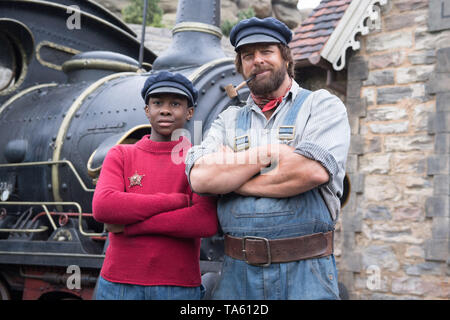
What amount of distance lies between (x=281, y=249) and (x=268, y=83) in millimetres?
698

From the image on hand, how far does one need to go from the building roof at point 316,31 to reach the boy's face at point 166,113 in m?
3.74

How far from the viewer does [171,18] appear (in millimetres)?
24141

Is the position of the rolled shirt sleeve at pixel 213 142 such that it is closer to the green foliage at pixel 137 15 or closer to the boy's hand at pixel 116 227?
the boy's hand at pixel 116 227

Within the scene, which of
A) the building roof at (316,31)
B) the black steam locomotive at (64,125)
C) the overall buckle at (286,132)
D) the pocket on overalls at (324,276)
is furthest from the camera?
the building roof at (316,31)

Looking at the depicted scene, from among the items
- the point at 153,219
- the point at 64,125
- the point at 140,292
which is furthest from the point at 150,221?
the point at 64,125

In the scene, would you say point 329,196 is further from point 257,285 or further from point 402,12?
point 402,12

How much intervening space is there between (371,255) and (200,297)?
3666 mm

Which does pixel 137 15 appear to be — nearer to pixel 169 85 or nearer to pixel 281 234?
pixel 169 85

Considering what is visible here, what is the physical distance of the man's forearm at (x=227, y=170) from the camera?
2084 mm

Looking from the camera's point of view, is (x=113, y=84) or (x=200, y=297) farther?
(x=113, y=84)

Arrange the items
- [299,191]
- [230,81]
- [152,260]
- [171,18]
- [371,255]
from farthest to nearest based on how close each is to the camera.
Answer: [171,18] → [371,255] → [230,81] → [152,260] → [299,191]

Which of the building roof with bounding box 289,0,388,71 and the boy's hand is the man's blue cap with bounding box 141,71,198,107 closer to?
the boy's hand

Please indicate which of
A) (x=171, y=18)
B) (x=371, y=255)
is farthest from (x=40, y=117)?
(x=171, y=18)

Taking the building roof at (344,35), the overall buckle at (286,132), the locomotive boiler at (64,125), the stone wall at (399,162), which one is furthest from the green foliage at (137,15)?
the overall buckle at (286,132)
